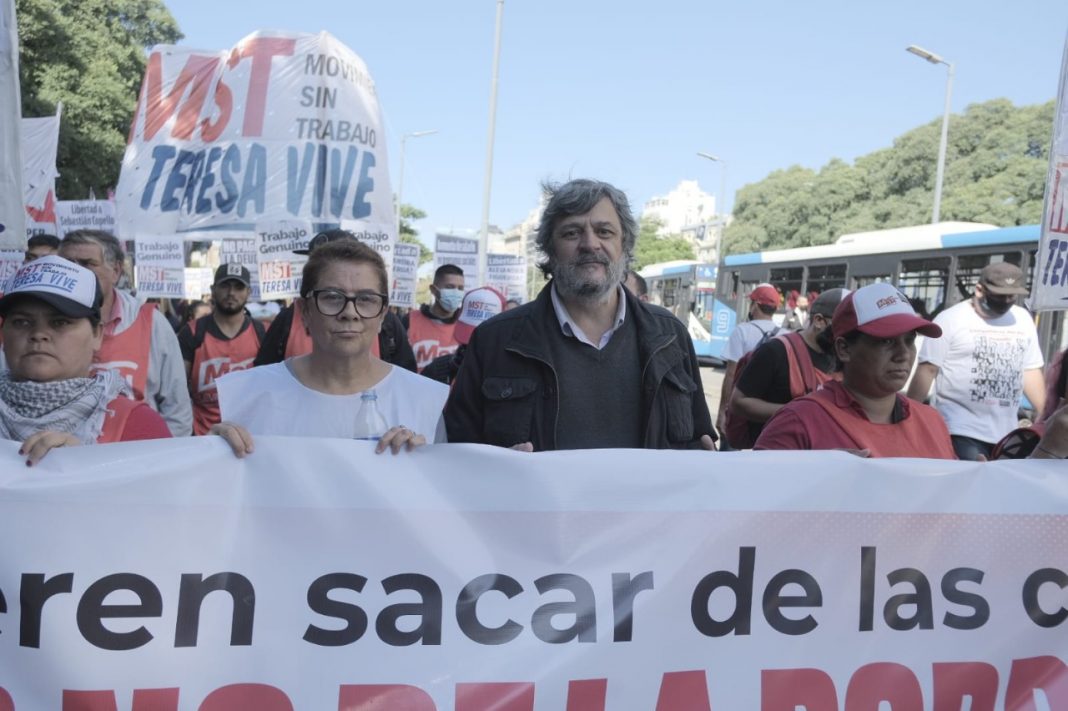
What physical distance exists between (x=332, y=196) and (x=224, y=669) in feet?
15.5

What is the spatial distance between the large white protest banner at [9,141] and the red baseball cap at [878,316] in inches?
107

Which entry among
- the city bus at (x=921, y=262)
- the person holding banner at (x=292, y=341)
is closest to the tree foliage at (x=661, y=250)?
the city bus at (x=921, y=262)

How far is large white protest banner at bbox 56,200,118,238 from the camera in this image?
10570mm

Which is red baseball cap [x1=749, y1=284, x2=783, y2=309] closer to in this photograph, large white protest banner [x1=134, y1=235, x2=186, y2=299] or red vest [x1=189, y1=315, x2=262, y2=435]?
red vest [x1=189, y1=315, x2=262, y2=435]

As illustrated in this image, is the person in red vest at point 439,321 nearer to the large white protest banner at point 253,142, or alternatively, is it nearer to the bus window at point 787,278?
the large white protest banner at point 253,142

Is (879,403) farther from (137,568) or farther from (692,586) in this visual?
(137,568)

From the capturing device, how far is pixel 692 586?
2426 mm

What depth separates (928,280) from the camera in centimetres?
1526

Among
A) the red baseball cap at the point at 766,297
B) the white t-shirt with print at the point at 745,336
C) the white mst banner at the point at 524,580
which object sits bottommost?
the white mst banner at the point at 524,580

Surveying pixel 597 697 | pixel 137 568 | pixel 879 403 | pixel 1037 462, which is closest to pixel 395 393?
pixel 137 568

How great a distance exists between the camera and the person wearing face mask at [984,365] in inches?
221

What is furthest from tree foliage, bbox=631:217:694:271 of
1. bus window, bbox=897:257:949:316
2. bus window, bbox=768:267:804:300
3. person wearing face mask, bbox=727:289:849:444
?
person wearing face mask, bbox=727:289:849:444

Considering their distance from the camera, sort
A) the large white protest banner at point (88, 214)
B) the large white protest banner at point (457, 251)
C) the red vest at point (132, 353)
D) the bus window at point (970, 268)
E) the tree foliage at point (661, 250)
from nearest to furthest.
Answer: the red vest at point (132, 353) < the large white protest banner at point (88, 214) < the bus window at point (970, 268) < the large white protest banner at point (457, 251) < the tree foliage at point (661, 250)

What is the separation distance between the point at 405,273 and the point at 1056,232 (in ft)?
28.2
